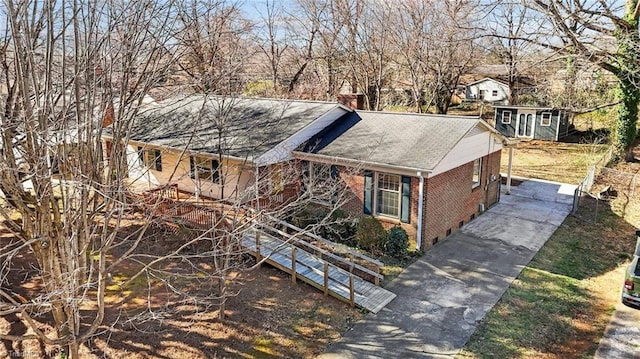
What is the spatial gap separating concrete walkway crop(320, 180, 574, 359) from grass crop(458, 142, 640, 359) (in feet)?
1.12

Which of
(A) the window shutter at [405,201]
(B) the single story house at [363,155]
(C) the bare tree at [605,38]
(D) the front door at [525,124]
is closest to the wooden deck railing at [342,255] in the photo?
(B) the single story house at [363,155]

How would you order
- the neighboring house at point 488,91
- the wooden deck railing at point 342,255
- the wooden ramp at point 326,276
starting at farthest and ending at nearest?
the neighboring house at point 488,91 < the wooden deck railing at point 342,255 < the wooden ramp at point 326,276

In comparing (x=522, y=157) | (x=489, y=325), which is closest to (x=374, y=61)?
(x=522, y=157)

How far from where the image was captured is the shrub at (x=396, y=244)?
44.0 ft

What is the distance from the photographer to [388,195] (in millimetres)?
14508

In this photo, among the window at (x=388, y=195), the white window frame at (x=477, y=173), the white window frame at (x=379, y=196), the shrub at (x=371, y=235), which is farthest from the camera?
the white window frame at (x=477, y=173)

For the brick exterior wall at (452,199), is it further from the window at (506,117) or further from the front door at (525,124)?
the window at (506,117)

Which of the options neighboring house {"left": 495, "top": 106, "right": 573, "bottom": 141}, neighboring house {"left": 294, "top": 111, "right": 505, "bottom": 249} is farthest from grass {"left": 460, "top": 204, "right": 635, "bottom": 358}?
neighboring house {"left": 495, "top": 106, "right": 573, "bottom": 141}

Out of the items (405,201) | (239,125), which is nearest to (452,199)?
(405,201)

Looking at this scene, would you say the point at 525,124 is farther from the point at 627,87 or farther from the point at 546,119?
the point at 627,87

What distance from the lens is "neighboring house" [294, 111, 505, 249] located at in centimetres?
1372

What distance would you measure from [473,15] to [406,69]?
5.37 m

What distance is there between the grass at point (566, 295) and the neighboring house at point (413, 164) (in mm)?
2939

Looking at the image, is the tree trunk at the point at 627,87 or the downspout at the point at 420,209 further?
the tree trunk at the point at 627,87
